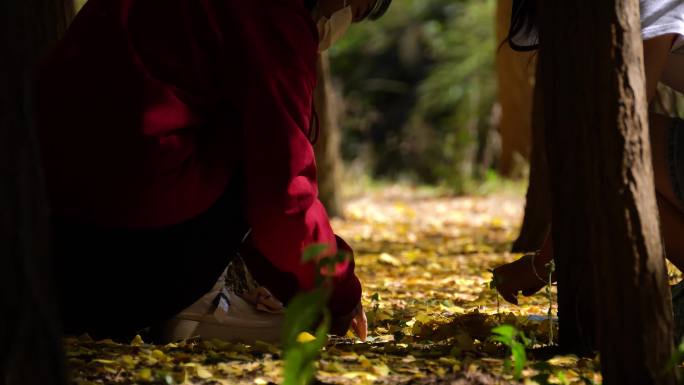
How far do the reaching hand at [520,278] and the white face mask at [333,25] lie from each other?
84cm

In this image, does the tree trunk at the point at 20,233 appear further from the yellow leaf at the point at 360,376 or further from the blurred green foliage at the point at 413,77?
the blurred green foliage at the point at 413,77

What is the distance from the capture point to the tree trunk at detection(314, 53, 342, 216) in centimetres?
748

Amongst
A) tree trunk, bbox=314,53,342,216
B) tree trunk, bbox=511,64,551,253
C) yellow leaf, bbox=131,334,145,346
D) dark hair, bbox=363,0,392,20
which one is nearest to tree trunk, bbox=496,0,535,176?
tree trunk, bbox=314,53,342,216

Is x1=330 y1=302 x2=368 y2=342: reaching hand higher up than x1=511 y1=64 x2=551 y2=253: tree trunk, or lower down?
lower down

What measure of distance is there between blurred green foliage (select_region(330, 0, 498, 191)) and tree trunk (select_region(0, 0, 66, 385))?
1132cm

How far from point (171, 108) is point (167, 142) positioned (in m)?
0.09

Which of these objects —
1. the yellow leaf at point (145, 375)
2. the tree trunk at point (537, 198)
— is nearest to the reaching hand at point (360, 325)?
the yellow leaf at point (145, 375)

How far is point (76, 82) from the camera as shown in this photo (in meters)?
2.74

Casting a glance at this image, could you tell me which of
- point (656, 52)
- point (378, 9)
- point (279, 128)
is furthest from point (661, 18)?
point (279, 128)

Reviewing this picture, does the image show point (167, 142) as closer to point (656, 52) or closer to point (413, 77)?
point (656, 52)

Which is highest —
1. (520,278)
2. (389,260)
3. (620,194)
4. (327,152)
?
(327,152)

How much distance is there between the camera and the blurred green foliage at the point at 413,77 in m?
14.4

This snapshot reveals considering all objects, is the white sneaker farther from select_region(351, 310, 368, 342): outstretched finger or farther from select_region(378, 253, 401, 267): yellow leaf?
select_region(378, 253, 401, 267): yellow leaf

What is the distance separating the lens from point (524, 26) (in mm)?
3107
